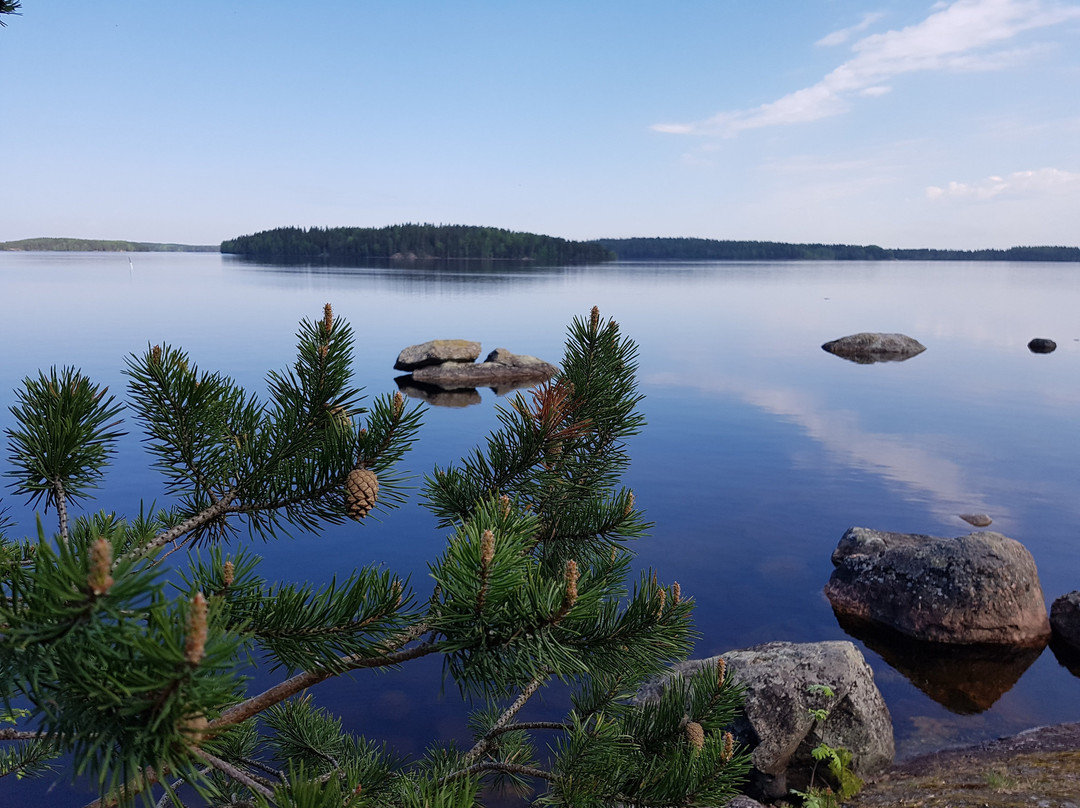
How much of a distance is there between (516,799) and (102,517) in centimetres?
764

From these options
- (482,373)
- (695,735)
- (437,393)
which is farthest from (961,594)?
(482,373)

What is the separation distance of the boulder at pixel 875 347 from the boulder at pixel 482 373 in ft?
74.7

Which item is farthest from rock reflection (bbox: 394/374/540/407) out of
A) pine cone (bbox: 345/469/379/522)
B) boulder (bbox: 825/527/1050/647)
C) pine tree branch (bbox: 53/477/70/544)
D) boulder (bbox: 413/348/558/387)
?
pine cone (bbox: 345/469/379/522)

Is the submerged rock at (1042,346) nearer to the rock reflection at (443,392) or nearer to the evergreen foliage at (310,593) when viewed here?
the rock reflection at (443,392)

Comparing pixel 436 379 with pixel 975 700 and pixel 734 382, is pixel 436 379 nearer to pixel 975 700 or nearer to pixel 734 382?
pixel 734 382

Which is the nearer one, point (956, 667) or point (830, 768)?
point (830, 768)

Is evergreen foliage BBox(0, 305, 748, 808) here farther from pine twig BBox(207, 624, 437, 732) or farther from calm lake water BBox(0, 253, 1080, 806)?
calm lake water BBox(0, 253, 1080, 806)

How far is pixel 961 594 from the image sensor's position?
12.0 meters

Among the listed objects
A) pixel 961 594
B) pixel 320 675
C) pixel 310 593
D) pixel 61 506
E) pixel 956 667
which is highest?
pixel 61 506

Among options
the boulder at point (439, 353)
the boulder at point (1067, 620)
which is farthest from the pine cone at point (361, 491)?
the boulder at point (439, 353)

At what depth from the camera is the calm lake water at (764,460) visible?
11039 millimetres

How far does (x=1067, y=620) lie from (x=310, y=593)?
14.8 meters

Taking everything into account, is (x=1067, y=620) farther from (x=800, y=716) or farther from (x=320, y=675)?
(x=320, y=675)

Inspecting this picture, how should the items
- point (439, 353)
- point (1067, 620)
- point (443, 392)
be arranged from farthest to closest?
point (439, 353)
point (443, 392)
point (1067, 620)
